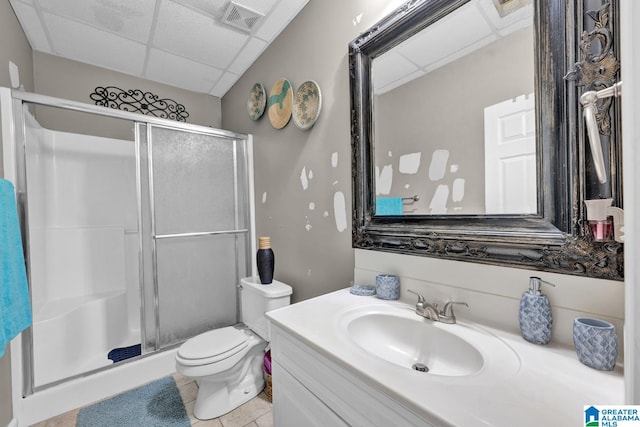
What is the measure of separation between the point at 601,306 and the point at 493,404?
1.46 ft

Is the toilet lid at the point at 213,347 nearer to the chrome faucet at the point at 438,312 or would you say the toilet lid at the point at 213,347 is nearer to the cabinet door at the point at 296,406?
the cabinet door at the point at 296,406

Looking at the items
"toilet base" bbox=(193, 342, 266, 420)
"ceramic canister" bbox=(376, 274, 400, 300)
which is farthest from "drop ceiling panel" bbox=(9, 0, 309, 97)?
"toilet base" bbox=(193, 342, 266, 420)

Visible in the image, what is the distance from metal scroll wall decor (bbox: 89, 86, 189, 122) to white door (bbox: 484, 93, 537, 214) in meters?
2.71

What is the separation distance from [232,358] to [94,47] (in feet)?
8.08

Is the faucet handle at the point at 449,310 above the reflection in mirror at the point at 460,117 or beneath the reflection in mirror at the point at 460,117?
beneath

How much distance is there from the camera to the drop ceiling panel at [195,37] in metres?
1.70

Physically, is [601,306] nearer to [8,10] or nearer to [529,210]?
[529,210]

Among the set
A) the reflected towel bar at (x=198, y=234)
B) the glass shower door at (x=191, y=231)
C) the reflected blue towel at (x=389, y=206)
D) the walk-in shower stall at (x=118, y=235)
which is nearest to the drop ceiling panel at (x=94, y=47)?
the walk-in shower stall at (x=118, y=235)

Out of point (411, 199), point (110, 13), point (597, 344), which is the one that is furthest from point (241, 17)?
point (597, 344)

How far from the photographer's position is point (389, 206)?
121 cm

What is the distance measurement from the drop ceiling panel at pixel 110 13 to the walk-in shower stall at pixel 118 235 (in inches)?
23.7

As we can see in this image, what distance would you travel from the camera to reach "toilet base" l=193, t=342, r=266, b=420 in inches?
57.1

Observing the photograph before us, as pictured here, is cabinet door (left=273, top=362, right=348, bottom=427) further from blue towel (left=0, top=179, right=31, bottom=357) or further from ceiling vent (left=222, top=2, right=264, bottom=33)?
ceiling vent (left=222, top=2, right=264, bottom=33)

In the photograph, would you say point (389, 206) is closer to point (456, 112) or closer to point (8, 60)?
point (456, 112)
